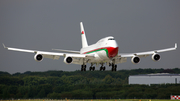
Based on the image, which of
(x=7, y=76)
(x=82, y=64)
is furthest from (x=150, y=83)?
(x=82, y=64)

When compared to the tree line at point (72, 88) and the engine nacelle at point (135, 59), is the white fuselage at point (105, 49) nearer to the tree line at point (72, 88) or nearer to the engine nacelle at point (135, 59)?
the engine nacelle at point (135, 59)

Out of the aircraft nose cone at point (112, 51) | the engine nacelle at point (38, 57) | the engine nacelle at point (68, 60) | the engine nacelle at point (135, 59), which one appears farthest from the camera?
the engine nacelle at point (135, 59)

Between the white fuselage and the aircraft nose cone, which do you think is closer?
the aircraft nose cone

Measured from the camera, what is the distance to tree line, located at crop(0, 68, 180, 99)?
395 ft

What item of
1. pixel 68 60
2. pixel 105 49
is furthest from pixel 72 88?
pixel 105 49

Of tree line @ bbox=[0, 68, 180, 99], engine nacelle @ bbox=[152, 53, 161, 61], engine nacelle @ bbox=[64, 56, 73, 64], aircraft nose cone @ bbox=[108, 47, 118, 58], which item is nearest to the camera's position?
aircraft nose cone @ bbox=[108, 47, 118, 58]

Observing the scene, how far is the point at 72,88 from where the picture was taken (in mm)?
132375

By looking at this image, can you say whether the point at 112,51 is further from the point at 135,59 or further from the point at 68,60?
the point at 68,60

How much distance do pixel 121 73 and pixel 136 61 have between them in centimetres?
10023

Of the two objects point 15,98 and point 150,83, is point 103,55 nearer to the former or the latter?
point 15,98

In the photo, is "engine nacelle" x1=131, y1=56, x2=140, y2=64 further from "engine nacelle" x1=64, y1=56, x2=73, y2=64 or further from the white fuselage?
"engine nacelle" x1=64, y1=56, x2=73, y2=64

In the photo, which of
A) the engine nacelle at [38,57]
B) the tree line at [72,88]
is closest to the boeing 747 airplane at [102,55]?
the engine nacelle at [38,57]

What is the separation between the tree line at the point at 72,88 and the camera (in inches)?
4737

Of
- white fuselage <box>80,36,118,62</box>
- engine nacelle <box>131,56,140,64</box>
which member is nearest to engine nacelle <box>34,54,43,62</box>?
white fuselage <box>80,36,118,62</box>
